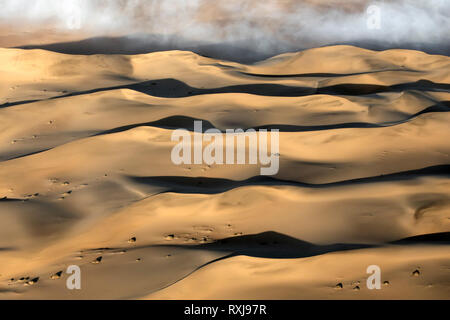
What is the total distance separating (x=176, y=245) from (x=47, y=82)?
3.51 metres

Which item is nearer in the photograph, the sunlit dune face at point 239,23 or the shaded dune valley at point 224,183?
the shaded dune valley at point 224,183

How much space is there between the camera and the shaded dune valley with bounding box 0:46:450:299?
8.27ft

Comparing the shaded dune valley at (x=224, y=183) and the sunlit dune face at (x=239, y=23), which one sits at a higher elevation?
the sunlit dune face at (x=239, y=23)

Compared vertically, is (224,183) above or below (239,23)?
below

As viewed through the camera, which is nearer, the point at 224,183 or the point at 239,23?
the point at 224,183

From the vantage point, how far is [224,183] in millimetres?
3607

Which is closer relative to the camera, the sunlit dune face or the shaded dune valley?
the shaded dune valley

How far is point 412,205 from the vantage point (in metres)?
3.04

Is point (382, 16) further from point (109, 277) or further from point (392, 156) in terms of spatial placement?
point (109, 277)

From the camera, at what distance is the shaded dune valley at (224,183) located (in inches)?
99.2

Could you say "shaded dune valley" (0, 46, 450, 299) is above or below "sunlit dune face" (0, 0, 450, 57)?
below
